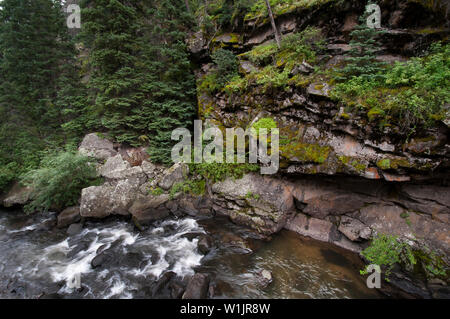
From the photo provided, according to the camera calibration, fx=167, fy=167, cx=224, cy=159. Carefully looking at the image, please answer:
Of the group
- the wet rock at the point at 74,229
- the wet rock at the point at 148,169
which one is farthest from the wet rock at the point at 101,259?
the wet rock at the point at 148,169

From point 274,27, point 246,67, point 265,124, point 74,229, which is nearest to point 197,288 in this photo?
point 265,124

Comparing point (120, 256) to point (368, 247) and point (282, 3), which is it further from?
point (282, 3)

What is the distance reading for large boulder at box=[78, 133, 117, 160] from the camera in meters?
11.5

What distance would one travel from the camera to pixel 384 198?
22.4 ft

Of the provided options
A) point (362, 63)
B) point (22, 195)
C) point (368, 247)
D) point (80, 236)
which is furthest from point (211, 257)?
point (22, 195)

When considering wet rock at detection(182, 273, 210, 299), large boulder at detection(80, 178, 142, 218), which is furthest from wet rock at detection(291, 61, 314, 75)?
large boulder at detection(80, 178, 142, 218)

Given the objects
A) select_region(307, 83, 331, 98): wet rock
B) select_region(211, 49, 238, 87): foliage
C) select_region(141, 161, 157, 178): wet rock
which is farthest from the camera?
select_region(141, 161, 157, 178): wet rock

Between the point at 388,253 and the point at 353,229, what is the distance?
1.27m

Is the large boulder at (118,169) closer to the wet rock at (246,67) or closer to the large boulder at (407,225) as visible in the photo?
the wet rock at (246,67)

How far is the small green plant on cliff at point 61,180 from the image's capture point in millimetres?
9000

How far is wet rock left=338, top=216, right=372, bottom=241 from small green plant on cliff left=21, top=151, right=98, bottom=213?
540 inches

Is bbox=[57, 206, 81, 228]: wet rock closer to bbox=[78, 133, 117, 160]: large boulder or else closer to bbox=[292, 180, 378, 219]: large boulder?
bbox=[78, 133, 117, 160]: large boulder

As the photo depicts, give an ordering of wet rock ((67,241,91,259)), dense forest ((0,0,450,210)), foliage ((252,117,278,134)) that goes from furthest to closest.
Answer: dense forest ((0,0,450,210)) → foliage ((252,117,278,134)) → wet rock ((67,241,91,259))

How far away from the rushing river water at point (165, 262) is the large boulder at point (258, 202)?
0.53 m
